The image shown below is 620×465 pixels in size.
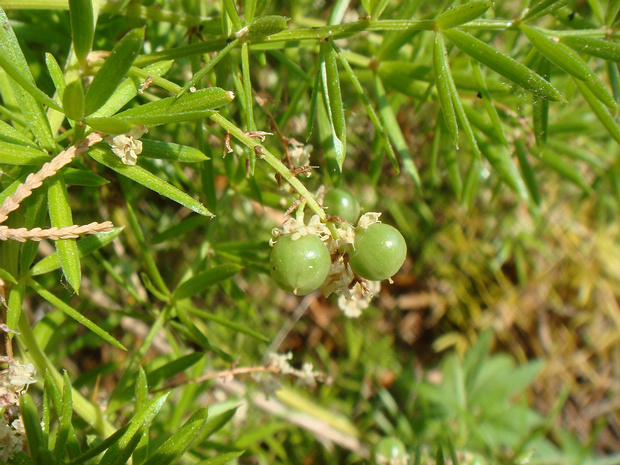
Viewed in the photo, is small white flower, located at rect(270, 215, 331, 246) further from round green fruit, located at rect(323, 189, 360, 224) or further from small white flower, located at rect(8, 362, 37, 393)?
small white flower, located at rect(8, 362, 37, 393)

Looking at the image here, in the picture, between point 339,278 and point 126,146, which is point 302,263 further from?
point 126,146

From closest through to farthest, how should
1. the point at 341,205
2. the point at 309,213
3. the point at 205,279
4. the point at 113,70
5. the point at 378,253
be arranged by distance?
the point at 113,70 → the point at 378,253 → the point at 341,205 → the point at 205,279 → the point at 309,213

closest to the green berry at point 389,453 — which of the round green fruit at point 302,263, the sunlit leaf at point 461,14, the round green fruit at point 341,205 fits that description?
the round green fruit at point 341,205

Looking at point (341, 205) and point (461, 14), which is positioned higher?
point (461, 14)

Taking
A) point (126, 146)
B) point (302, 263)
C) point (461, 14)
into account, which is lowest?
point (302, 263)

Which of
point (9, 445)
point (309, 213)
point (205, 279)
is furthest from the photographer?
point (309, 213)

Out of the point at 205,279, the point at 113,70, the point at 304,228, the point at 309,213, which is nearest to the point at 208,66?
the point at 113,70

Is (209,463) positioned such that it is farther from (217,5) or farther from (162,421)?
(217,5)

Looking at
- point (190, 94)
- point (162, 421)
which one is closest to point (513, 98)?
point (190, 94)
